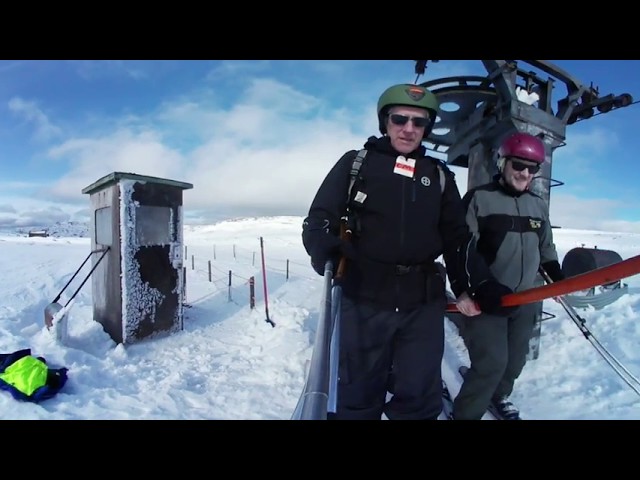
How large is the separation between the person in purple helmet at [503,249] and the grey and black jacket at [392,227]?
1.87ft

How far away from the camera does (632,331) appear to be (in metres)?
4.97

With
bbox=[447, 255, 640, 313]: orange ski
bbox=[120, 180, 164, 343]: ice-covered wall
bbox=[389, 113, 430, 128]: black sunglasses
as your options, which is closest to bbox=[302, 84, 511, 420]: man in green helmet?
bbox=[389, 113, 430, 128]: black sunglasses

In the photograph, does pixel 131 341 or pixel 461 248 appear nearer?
pixel 461 248

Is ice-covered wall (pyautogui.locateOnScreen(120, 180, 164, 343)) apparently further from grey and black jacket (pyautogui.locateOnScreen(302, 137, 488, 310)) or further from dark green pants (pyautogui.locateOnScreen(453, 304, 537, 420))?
dark green pants (pyautogui.locateOnScreen(453, 304, 537, 420))

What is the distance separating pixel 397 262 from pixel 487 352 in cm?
130

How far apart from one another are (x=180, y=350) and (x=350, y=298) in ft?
13.8

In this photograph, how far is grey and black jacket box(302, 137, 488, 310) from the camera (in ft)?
7.34

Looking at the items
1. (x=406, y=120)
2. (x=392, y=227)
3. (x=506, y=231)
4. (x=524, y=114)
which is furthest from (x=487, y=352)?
(x=524, y=114)

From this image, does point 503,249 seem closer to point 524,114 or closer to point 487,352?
point 487,352

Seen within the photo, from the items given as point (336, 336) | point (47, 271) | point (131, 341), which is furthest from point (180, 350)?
point (47, 271)

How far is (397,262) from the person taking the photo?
225 centimetres

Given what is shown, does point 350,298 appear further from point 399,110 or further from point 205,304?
point 205,304

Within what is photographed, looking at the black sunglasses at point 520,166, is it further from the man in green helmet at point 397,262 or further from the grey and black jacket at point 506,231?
the man in green helmet at point 397,262

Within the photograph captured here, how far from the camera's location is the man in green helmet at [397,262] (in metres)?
2.25
